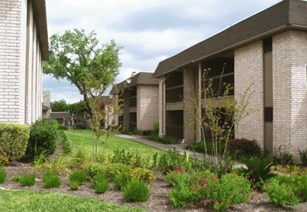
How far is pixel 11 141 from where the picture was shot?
353 inches

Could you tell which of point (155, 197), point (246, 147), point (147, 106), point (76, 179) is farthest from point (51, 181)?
point (147, 106)

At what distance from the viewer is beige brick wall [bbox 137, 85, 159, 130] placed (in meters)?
36.4

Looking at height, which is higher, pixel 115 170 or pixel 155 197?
pixel 115 170

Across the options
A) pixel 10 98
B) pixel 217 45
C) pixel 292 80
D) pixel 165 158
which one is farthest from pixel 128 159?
pixel 217 45

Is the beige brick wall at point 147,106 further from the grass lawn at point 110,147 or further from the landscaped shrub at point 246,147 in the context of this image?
the landscaped shrub at point 246,147

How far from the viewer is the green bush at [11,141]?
29.3 ft

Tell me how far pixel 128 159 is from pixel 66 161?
1636mm

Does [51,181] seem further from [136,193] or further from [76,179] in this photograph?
[136,193]

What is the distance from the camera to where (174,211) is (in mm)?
6051

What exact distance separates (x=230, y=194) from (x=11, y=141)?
5846mm

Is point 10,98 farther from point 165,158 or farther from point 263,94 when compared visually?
point 263,94

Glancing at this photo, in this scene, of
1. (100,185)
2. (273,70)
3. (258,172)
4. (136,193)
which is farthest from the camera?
(273,70)

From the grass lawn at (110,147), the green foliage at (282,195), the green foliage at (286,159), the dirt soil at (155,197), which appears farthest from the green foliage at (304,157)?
the green foliage at (282,195)

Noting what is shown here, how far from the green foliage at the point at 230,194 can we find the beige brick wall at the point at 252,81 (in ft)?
30.7
